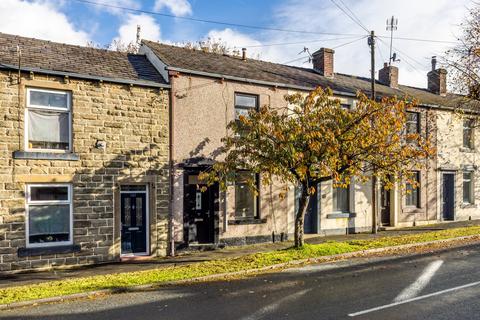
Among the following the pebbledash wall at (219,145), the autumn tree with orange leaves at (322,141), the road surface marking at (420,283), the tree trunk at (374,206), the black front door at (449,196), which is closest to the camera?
the road surface marking at (420,283)

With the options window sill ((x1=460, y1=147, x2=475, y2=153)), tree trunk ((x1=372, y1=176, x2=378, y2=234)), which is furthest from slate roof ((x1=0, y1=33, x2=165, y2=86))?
window sill ((x1=460, y1=147, x2=475, y2=153))

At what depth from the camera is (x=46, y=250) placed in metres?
12.6

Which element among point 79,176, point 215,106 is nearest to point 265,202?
point 215,106

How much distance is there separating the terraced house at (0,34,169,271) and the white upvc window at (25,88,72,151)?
28 mm

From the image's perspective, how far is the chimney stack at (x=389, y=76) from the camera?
25125 mm

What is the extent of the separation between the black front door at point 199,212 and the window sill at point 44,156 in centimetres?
394

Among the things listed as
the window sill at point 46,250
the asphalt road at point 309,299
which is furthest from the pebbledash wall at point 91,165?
the asphalt road at point 309,299

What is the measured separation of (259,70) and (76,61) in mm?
7707

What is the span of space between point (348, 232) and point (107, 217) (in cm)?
1068

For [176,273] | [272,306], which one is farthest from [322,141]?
[272,306]

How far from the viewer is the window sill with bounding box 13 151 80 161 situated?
12328 millimetres

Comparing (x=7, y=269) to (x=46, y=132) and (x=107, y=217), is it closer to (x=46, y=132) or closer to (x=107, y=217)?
(x=107, y=217)

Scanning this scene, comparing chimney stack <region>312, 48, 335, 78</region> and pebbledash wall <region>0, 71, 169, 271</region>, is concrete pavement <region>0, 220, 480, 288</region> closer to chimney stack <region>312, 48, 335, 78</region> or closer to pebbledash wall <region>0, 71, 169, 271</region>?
pebbledash wall <region>0, 71, 169, 271</region>

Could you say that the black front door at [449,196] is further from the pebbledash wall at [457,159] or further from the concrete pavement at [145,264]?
the concrete pavement at [145,264]
